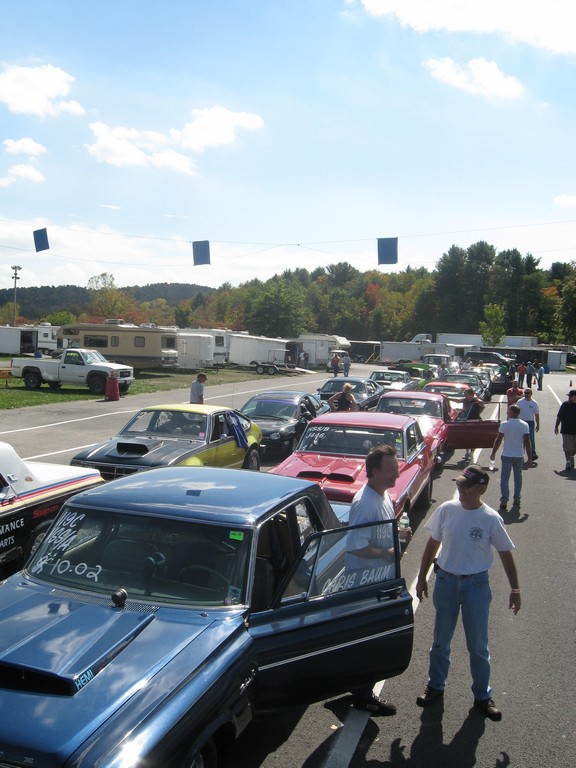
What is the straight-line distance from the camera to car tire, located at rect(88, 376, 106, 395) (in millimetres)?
29250

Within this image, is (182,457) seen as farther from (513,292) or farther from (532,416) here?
(513,292)

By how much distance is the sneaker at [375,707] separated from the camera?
14.4ft

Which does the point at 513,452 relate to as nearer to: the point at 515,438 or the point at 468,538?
the point at 515,438

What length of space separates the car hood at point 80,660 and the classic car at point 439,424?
8.20 meters

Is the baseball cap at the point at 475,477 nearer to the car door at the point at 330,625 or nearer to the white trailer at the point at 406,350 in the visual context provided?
the car door at the point at 330,625

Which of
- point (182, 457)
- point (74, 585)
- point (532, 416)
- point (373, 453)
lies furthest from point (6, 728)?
point (532, 416)

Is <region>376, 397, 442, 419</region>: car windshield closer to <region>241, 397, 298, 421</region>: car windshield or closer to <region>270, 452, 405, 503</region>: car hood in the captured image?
<region>241, 397, 298, 421</region>: car windshield

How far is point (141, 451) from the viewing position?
10.1m

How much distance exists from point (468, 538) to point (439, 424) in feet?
28.8

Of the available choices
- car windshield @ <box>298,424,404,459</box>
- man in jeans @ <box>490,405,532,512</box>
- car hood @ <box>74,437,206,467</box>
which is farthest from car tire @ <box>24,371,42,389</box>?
man in jeans @ <box>490,405,532,512</box>

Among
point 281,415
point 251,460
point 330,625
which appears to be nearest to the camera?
point 330,625

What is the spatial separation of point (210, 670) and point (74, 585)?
1.15 meters

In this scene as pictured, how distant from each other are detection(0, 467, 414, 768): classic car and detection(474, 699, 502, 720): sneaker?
914mm

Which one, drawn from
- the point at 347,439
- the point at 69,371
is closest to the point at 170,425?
the point at 347,439
